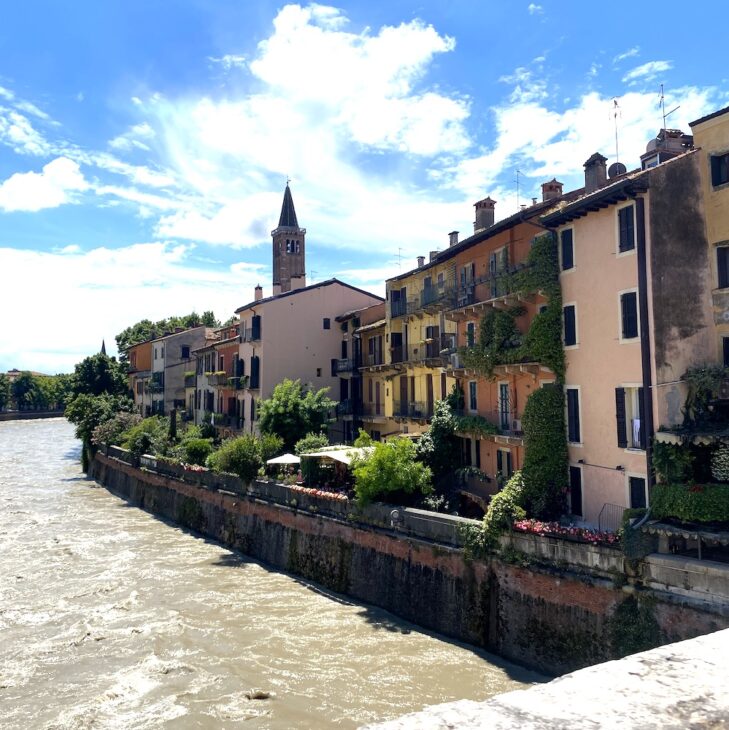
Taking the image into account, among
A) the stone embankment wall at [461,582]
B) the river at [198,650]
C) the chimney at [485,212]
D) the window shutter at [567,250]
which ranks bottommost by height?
the river at [198,650]

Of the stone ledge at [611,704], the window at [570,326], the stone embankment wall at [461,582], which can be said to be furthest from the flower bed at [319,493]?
the stone ledge at [611,704]

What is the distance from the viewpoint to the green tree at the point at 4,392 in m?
137

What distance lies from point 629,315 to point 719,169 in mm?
4921

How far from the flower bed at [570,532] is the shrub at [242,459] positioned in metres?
16.3

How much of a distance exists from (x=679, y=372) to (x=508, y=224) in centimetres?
880

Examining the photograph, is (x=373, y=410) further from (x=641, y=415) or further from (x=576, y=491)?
(x=641, y=415)

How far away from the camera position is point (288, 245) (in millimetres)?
89188

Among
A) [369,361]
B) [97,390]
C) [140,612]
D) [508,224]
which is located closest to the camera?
[140,612]

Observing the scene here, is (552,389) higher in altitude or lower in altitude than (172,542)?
higher

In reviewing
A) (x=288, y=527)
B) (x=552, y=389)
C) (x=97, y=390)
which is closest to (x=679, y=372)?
(x=552, y=389)

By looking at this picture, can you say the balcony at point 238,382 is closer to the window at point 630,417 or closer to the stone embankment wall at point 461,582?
the stone embankment wall at point 461,582

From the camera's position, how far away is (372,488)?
22.7m

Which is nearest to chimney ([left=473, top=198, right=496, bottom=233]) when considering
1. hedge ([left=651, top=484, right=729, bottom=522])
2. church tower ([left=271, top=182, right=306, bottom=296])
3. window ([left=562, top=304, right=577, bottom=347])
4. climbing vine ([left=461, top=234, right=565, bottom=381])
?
climbing vine ([left=461, top=234, right=565, bottom=381])

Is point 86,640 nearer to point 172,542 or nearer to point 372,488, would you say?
point 372,488
